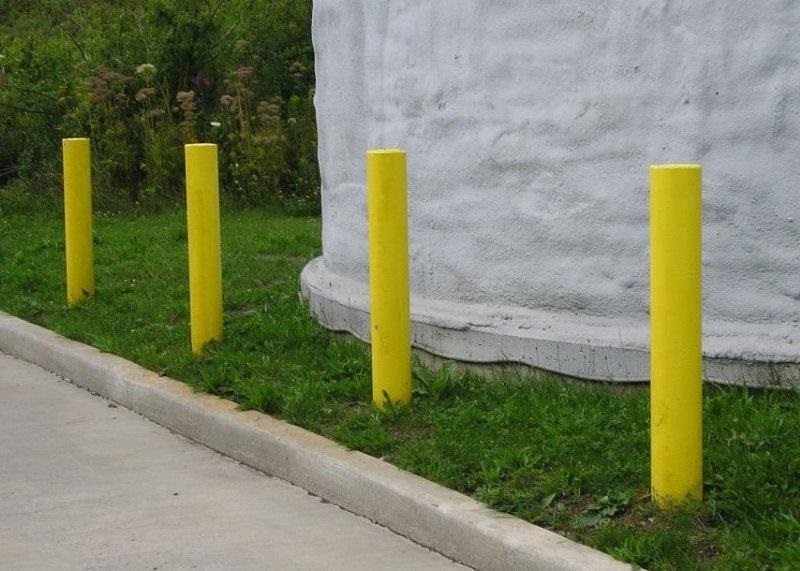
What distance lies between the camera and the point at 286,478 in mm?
5520

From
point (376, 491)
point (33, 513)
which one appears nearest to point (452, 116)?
point (376, 491)

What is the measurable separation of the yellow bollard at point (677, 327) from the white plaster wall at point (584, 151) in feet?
3.53

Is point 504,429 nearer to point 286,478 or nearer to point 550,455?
point 550,455

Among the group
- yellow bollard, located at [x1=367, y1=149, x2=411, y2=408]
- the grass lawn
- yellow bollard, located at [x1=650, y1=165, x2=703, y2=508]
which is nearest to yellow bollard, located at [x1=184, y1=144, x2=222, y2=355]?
the grass lawn

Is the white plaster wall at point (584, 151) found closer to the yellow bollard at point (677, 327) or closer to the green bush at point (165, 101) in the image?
the yellow bollard at point (677, 327)

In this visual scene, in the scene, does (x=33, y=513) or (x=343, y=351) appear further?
(x=343, y=351)

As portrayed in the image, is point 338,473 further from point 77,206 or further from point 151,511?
point 77,206

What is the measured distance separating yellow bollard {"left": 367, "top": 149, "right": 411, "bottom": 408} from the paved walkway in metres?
0.70

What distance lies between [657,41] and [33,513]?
309cm

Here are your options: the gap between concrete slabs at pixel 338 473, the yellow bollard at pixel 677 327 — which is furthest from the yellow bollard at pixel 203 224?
the yellow bollard at pixel 677 327

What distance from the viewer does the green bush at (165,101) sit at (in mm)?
13555

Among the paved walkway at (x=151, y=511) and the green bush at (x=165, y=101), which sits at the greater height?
the green bush at (x=165, y=101)

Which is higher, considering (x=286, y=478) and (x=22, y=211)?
(x=22, y=211)

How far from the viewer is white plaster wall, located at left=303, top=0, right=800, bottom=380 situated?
5359 mm
